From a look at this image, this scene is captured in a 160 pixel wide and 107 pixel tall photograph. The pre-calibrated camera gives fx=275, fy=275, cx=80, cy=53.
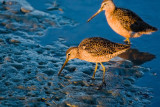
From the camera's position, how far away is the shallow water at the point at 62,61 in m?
3.84

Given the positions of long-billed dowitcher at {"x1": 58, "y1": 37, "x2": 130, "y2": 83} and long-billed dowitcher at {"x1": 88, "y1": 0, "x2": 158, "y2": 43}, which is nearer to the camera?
long-billed dowitcher at {"x1": 58, "y1": 37, "x2": 130, "y2": 83}

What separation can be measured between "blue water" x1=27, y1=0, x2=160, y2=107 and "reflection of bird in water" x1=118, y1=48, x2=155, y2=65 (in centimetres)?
10

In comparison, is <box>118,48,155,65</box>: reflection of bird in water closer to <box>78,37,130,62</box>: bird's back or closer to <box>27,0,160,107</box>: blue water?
<box>27,0,160,107</box>: blue water

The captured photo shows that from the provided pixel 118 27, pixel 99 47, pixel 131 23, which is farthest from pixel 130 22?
pixel 99 47

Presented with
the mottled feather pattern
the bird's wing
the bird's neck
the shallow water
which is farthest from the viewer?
the bird's neck

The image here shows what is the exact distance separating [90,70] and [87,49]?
0.53 metres

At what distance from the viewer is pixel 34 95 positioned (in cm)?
381

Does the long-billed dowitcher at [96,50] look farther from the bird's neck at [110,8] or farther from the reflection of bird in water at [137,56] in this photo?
the bird's neck at [110,8]

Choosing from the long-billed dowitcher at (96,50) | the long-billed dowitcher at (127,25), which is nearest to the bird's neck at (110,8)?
the long-billed dowitcher at (127,25)

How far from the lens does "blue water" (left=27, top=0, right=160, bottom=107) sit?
15.4 ft

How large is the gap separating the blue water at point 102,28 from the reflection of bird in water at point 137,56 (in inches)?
3.9

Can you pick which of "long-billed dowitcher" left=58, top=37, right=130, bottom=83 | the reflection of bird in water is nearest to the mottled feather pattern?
"long-billed dowitcher" left=58, top=37, right=130, bottom=83

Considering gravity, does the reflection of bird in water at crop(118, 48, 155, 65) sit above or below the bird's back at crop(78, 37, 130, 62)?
above

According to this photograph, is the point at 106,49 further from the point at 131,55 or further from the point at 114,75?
the point at 131,55
